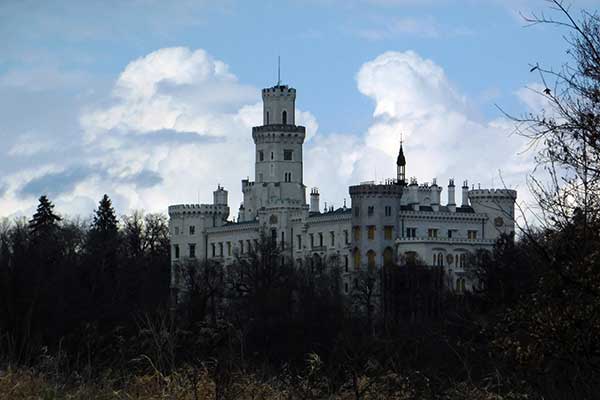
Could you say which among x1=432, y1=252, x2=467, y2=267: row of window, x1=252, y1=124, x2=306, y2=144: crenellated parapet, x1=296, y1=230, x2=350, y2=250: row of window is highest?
x1=252, y1=124, x2=306, y2=144: crenellated parapet

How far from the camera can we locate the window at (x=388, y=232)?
352ft

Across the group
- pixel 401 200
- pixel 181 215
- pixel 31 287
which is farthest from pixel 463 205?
pixel 31 287

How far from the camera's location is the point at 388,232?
108 meters

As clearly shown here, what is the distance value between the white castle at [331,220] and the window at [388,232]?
→ 0.06 metres

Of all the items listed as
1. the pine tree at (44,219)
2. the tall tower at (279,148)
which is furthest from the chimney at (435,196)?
the pine tree at (44,219)

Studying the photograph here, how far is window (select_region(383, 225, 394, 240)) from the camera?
107 meters

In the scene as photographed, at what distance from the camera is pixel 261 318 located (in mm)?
59812

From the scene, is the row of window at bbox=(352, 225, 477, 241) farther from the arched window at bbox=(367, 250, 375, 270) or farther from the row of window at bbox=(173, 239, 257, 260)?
the row of window at bbox=(173, 239, 257, 260)

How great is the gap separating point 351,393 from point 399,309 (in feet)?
214

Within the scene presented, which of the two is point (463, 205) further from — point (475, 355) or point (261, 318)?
point (475, 355)

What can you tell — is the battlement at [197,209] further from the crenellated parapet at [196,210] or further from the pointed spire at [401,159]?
the pointed spire at [401,159]

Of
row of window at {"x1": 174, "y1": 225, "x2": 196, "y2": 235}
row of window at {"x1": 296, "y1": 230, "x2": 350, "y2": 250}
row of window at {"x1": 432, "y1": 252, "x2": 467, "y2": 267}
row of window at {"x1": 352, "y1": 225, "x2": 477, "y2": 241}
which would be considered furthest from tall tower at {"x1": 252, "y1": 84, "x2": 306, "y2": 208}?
row of window at {"x1": 432, "y1": 252, "x2": 467, "y2": 267}

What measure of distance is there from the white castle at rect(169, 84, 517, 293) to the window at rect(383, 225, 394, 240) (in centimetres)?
6

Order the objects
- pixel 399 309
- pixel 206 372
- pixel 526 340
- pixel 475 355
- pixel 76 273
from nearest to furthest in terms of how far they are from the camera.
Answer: pixel 206 372 → pixel 526 340 → pixel 475 355 → pixel 76 273 → pixel 399 309
